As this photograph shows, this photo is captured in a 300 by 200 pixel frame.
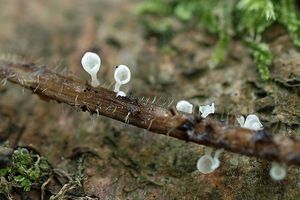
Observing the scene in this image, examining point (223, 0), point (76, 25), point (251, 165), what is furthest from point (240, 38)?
point (76, 25)

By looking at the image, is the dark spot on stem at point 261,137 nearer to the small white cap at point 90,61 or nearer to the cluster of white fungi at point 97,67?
the cluster of white fungi at point 97,67

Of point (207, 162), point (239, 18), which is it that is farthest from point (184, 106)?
point (239, 18)

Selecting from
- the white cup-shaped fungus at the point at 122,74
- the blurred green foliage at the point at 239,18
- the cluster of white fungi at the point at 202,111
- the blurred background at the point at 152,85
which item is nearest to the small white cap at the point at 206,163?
the cluster of white fungi at the point at 202,111

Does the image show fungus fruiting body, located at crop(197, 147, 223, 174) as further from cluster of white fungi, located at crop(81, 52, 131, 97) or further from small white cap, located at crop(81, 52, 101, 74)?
small white cap, located at crop(81, 52, 101, 74)

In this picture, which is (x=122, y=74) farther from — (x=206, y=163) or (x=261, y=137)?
(x=261, y=137)

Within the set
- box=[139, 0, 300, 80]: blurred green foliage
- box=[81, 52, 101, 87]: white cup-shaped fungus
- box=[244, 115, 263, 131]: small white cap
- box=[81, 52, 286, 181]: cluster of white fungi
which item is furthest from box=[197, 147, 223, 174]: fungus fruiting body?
box=[139, 0, 300, 80]: blurred green foliage

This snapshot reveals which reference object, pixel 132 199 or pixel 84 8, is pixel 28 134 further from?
pixel 84 8

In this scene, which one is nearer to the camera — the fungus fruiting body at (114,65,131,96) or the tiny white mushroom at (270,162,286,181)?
the tiny white mushroom at (270,162,286,181)

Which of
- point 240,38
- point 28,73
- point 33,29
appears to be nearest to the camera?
point 28,73
